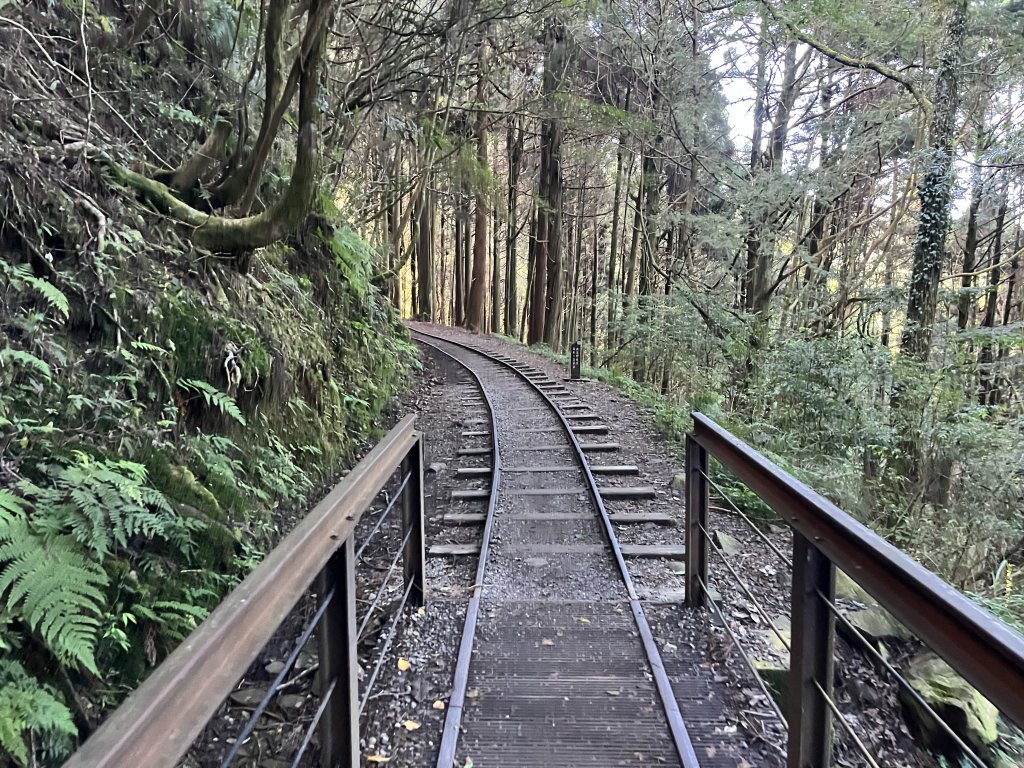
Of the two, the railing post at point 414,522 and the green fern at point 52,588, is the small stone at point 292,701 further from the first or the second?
the green fern at point 52,588

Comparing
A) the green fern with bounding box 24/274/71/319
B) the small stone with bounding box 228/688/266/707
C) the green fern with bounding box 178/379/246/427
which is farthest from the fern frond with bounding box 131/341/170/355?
the small stone with bounding box 228/688/266/707

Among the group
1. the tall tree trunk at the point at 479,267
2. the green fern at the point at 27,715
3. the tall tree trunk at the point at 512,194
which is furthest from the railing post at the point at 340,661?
the tall tree trunk at the point at 479,267

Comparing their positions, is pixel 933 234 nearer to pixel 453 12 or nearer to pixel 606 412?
pixel 606 412

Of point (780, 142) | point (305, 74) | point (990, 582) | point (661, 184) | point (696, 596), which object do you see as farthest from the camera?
point (661, 184)

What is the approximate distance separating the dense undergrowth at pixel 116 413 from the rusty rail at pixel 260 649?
1056 mm

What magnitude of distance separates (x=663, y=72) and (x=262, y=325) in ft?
34.8

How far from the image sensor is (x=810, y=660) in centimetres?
185

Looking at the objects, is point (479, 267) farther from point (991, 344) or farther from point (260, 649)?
point (260, 649)

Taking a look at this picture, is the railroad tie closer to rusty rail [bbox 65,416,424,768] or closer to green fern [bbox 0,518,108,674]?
rusty rail [bbox 65,416,424,768]

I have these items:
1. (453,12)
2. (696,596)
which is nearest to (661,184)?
(453,12)

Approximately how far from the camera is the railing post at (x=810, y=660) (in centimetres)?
181

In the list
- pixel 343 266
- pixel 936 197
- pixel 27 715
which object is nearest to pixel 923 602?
pixel 27 715

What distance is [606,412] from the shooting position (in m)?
9.57

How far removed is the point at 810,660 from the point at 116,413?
3.69 meters
